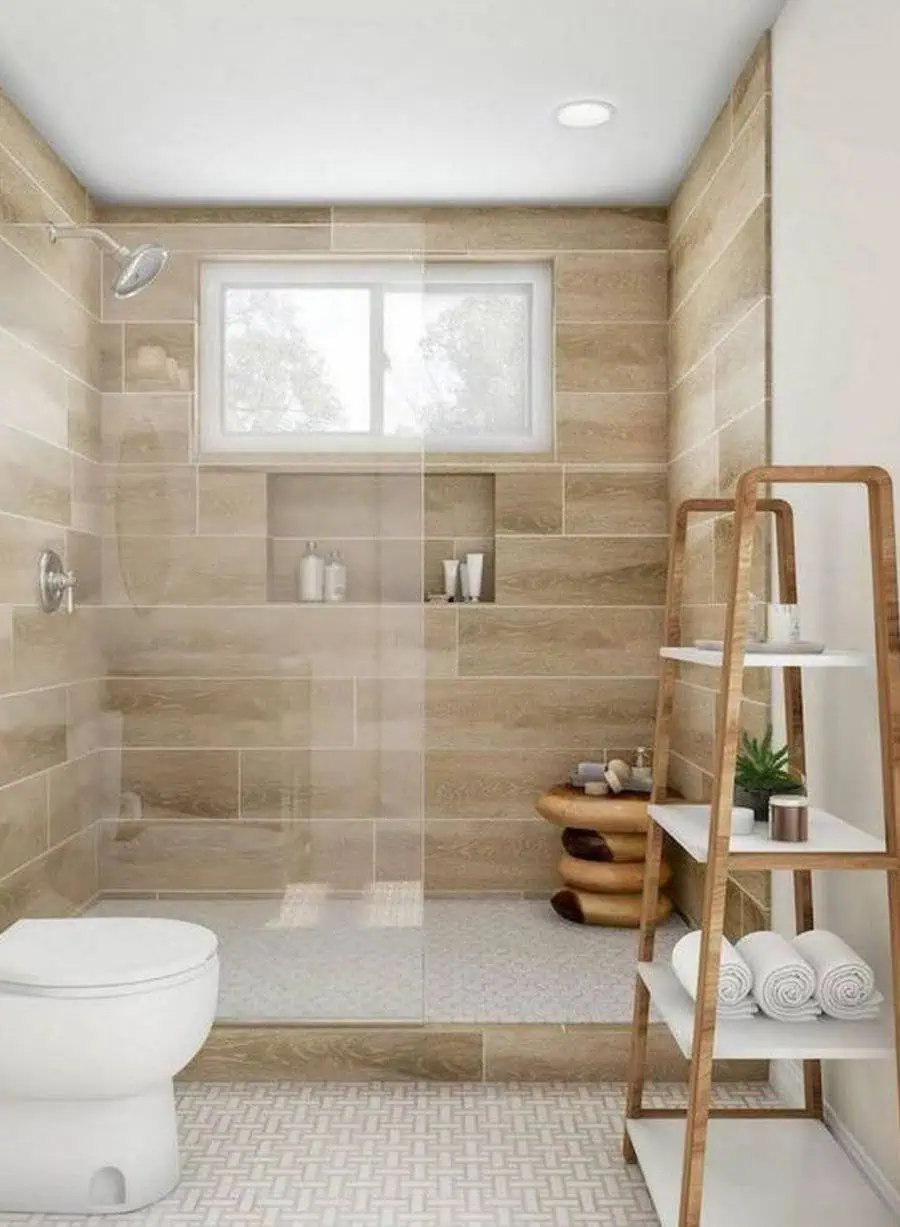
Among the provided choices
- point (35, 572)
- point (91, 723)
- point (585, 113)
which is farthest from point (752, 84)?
point (91, 723)

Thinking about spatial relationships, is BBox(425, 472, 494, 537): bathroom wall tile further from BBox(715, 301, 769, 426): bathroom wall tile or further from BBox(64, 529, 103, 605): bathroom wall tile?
BBox(64, 529, 103, 605): bathroom wall tile

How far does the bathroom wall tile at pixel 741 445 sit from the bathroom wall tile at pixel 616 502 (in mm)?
778

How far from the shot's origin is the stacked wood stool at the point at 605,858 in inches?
144

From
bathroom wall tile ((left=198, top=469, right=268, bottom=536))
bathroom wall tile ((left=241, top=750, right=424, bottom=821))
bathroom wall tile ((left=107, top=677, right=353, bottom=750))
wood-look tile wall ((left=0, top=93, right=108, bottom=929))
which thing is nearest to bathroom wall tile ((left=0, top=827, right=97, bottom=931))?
wood-look tile wall ((left=0, top=93, right=108, bottom=929))

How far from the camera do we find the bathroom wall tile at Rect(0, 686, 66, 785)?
2.87 meters

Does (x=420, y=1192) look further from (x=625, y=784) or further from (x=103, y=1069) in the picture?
(x=625, y=784)

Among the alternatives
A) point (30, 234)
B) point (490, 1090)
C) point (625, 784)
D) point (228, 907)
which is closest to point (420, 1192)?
point (490, 1090)

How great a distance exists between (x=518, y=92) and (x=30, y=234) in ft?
4.41

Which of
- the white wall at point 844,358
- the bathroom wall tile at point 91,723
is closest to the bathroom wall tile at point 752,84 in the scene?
the white wall at point 844,358

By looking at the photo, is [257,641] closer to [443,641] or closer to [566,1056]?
[566,1056]

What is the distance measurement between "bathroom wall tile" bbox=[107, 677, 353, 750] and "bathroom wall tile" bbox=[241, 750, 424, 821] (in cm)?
4

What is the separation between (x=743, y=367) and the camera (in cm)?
312

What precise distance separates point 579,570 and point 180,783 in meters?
1.83

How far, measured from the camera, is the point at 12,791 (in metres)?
2.86
